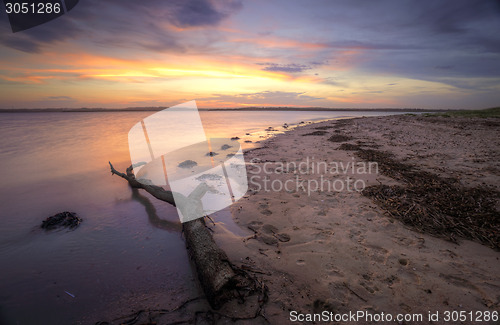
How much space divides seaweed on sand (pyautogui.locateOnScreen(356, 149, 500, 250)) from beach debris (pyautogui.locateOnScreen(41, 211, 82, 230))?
26.6ft

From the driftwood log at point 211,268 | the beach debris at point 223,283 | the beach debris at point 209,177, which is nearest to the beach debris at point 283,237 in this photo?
the beach debris at point 223,283

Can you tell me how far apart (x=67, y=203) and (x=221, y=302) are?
663cm

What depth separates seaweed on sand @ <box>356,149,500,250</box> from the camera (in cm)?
385

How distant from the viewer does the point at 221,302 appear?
2717 millimetres

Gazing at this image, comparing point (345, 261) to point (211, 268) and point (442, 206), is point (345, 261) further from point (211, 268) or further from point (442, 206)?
point (442, 206)

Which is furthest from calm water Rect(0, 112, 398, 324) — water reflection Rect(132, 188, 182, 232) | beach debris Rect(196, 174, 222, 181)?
beach debris Rect(196, 174, 222, 181)

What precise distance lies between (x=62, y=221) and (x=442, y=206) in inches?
381

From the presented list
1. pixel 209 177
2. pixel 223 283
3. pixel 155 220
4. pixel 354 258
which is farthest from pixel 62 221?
pixel 354 258

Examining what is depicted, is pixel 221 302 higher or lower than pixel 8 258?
higher

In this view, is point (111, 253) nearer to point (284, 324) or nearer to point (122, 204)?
point (122, 204)

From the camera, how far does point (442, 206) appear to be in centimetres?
464

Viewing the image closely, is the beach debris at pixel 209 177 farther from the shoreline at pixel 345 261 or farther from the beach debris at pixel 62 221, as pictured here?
the beach debris at pixel 62 221

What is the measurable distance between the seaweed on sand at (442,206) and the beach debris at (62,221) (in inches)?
319

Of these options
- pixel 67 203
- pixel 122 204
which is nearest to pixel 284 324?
pixel 122 204
